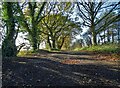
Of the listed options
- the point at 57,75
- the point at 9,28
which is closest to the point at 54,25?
the point at 9,28

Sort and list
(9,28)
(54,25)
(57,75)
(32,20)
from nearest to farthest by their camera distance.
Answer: (57,75) < (9,28) < (32,20) < (54,25)

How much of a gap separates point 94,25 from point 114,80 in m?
21.0

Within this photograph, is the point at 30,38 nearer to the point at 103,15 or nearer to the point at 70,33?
the point at 103,15

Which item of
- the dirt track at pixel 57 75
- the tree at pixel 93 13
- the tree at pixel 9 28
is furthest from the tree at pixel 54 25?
the dirt track at pixel 57 75

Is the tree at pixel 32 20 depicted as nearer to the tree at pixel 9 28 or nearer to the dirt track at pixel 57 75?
the tree at pixel 9 28

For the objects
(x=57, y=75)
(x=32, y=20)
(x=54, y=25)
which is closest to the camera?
(x=57, y=75)

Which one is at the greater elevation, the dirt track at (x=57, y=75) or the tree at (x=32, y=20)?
the tree at (x=32, y=20)

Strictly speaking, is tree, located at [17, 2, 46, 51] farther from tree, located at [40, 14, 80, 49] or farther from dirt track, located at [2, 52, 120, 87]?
dirt track, located at [2, 52, 120, 87]

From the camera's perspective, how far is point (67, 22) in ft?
128

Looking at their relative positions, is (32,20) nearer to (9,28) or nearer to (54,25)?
(9,28)

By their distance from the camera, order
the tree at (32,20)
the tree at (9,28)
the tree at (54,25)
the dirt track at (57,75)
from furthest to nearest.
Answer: the tree at (54,25) → the tree at (32,20) → the tree at (9,28) → the dirt track at (57,75)

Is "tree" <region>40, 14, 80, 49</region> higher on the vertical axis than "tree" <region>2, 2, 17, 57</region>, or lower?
higher

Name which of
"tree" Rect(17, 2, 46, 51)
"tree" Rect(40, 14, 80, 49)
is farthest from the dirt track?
"tree" Rect(40, 14, 80, 49)

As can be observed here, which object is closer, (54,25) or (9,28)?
(9,28)
